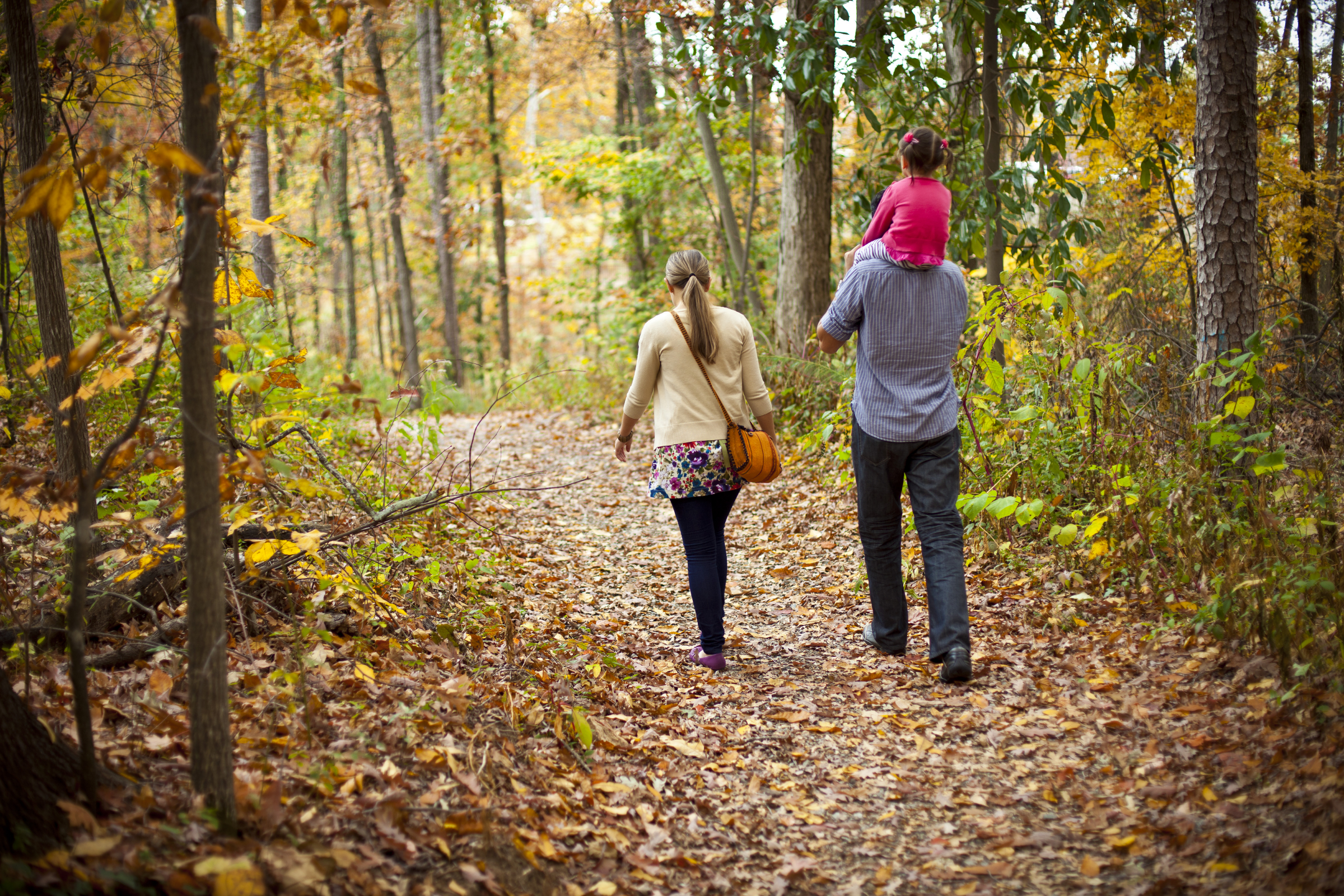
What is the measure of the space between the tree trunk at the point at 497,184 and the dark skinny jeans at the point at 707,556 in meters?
13.4

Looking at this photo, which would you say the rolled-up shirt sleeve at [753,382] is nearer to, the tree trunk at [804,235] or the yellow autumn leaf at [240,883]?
the yellow autumn leaf at [240,883]

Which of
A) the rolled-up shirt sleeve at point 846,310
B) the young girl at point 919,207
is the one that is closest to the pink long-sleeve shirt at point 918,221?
the young girl at point 919,207

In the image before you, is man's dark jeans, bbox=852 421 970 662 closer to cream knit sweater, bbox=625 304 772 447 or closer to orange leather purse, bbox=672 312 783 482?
orange leather purse, bbox=672 312 783 482

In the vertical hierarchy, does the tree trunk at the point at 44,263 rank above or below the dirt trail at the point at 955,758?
above

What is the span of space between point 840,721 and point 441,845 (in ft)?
6.27

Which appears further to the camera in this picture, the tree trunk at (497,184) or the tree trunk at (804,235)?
the tree trunk at (497,184)

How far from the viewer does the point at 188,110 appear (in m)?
2.24

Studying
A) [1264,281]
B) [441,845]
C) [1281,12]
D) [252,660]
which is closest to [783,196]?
[1264,281]

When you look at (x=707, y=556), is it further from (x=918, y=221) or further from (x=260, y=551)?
(x=260, y=551)

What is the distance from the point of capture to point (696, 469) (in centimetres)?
428

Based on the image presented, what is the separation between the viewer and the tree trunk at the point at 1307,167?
25.9ft

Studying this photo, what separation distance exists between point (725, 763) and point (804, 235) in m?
7.21

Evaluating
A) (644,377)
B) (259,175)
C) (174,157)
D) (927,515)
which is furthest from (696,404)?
(259,175)

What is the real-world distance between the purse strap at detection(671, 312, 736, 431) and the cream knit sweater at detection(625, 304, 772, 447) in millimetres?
13
